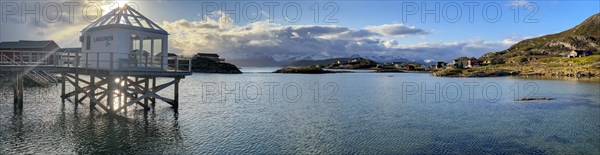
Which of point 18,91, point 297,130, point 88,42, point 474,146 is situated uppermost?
point 88,42

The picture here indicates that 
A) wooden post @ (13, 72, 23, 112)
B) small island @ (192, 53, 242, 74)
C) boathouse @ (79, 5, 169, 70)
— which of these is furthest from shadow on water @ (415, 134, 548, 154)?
small island @ (192, 53, 242, 74)

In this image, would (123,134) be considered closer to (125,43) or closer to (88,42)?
(125,43)

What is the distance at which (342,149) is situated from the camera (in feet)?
71.2

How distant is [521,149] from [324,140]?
11294 mm

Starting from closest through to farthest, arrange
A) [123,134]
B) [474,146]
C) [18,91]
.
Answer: [474,146], [123,134], [18,91]

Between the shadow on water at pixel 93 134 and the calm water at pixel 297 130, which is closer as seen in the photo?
the shadow on water at pixel 93 134

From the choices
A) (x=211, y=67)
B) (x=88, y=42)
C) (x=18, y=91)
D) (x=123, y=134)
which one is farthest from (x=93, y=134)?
(x=211, y=67)

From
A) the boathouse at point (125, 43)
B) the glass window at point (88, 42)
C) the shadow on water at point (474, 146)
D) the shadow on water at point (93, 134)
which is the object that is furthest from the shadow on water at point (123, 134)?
the shadow on water at point (474, 146)

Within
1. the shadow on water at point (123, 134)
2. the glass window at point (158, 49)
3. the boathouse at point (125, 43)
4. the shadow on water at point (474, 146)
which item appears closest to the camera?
the shadow on water at point (123, 134)

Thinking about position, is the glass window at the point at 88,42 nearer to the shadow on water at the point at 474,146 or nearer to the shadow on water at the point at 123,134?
the shadow on water at the point at 123,134

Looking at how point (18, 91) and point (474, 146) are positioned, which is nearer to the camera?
point (474, 146)

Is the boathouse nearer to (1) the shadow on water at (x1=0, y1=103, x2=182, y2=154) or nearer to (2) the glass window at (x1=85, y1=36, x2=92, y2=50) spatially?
(2) the glass window at (x1=85, y1=36, x2=92, y2=50)

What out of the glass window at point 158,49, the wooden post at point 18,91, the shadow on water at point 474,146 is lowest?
the shadow on water at point 474,146

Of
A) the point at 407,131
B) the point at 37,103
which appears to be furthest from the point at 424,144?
the point at 37,103
